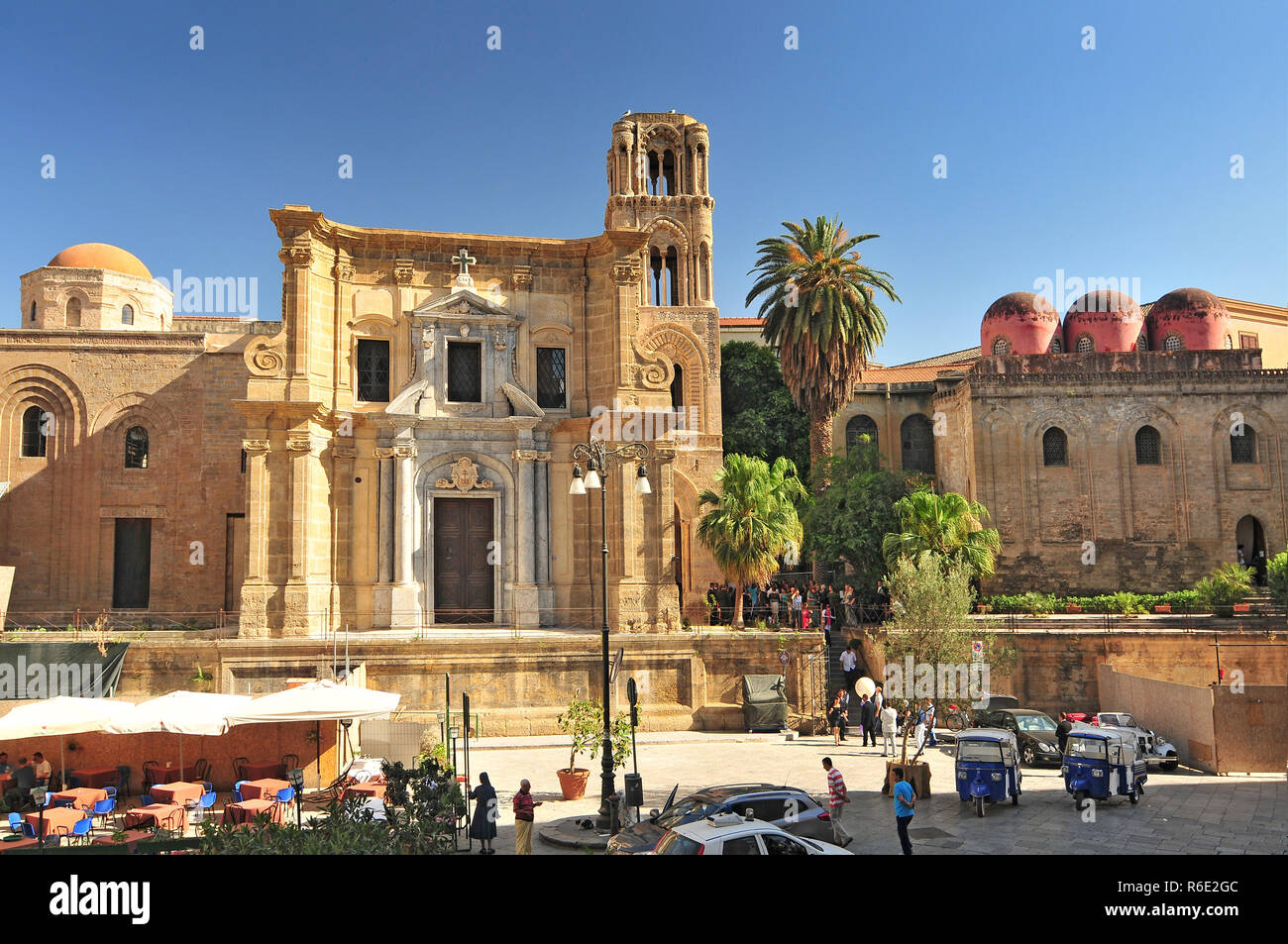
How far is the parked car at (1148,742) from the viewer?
69.8 feet

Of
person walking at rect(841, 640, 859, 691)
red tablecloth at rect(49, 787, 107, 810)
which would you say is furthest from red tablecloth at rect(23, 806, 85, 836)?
person walking at rect(841, 640, 859, 691)

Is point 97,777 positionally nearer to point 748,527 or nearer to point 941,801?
point 941,801

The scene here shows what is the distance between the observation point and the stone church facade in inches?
1528

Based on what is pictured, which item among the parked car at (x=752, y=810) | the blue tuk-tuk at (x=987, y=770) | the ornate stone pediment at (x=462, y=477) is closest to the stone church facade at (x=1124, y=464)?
the ornate stone pediment at (x=462, y=477)

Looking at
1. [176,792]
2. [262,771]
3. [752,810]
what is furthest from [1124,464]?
[176,792]

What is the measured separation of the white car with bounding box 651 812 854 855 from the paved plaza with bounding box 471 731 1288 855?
342 cm

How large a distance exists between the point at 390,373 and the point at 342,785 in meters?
13.6

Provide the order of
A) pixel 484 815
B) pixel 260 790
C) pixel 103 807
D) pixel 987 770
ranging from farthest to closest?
pixel 987 770 → pixel 260 790 → pixel 103 807 → pixel 484 815

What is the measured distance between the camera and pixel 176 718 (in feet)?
49.7

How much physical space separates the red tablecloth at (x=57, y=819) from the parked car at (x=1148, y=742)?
20100mm

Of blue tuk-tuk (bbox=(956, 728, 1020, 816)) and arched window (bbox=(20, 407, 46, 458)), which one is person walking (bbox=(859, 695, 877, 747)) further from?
arched window (bbox=(20, 407, 46, 458))

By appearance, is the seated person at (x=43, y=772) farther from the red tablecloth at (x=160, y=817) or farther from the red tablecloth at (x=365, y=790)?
the red tablecloth at (x=365, y=790)

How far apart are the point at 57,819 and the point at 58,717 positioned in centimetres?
175
